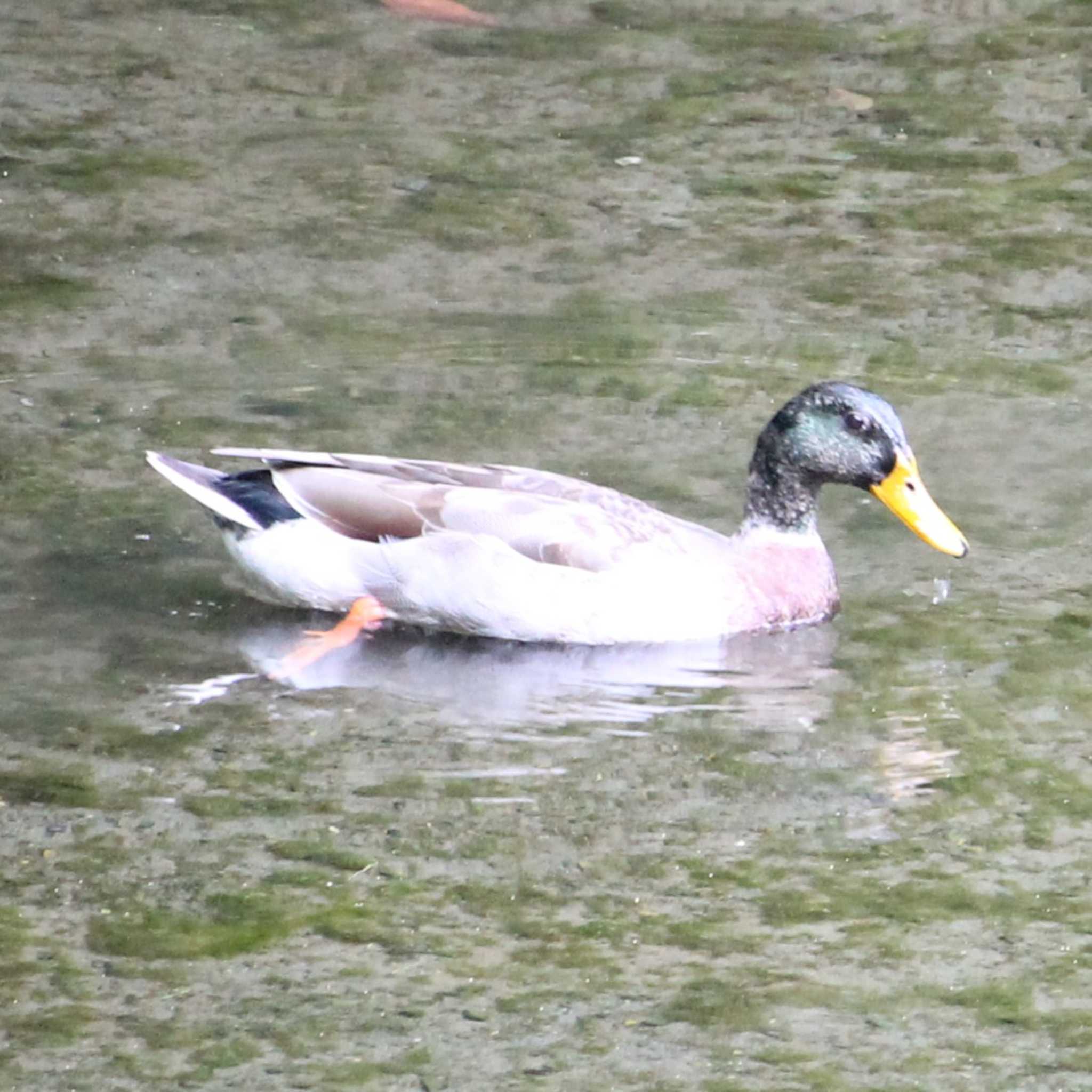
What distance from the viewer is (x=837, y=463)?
287 inches

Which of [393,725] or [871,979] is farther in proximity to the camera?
[393,725]

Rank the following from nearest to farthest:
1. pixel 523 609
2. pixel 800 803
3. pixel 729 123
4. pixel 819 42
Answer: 1. pixel 800 803
2. pixel 523 609
3. pixel 729 123
4. pixel 819 42

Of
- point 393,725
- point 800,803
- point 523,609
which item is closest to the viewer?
point 800,803

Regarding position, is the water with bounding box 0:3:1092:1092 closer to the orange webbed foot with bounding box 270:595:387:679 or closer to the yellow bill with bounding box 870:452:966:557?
the orange webbed foot with bounding box 270:595:387:679

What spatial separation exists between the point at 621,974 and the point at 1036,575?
268 centimetres

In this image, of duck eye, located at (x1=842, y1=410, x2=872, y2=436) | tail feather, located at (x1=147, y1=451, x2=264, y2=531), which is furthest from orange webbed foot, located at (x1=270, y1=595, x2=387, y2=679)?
duck eye, located at (x1=842, y1=410, x2=872, y2=436)

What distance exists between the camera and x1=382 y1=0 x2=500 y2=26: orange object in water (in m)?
12.6

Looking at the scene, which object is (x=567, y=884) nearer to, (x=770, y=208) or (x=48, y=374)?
(x=48, y=374)

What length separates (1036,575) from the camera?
731 cm

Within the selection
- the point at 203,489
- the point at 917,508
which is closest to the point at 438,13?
the point at 203,489

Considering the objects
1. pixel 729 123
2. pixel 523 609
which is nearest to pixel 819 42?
pixel 729 123

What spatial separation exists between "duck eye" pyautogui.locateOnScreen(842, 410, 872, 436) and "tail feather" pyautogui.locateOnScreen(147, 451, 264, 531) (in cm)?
173

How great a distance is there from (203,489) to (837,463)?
1.86 meters

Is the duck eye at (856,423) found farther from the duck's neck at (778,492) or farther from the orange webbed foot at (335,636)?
the orange webbed foot at (335,636)
